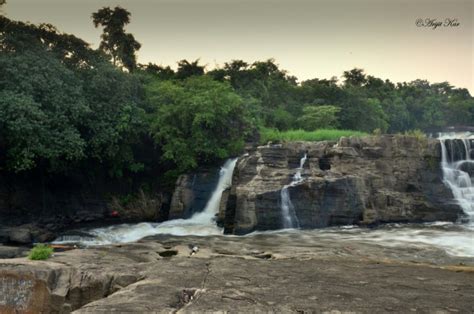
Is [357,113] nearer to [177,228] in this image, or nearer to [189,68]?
[189,68]

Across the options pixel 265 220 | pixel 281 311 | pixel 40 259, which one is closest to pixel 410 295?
pixel 281 311

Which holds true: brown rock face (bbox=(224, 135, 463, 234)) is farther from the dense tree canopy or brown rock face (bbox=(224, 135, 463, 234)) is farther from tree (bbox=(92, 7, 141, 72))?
tree (bbox=(92, 7, 141, 72))

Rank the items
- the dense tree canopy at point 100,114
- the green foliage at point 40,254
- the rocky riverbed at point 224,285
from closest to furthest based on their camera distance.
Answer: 1. the rocky riverbed at point 224,285
2. the green foliage at point 40,254
3. the dense tree canopy at point 100,114

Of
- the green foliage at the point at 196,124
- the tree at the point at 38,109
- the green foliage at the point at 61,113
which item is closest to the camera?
the tree at the point at 38,109

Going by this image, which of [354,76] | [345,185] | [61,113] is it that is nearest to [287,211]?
[345,185]

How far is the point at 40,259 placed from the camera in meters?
7.59

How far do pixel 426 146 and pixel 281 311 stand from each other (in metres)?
16.1

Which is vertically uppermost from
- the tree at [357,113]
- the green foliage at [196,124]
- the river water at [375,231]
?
the tree at [357,113]

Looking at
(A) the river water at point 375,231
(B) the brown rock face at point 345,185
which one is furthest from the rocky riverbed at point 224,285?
(B) the brown rock face at point 345,185

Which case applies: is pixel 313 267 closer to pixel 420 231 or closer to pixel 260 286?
pixel 260 286

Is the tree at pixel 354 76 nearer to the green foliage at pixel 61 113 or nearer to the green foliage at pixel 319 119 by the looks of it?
the green foliage at pixel 319 119

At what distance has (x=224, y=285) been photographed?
5613mm

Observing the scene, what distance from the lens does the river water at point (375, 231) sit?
12.8 metres

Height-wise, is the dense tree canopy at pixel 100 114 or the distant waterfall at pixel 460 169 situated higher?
the dense tree canopy at pixel 100 114
